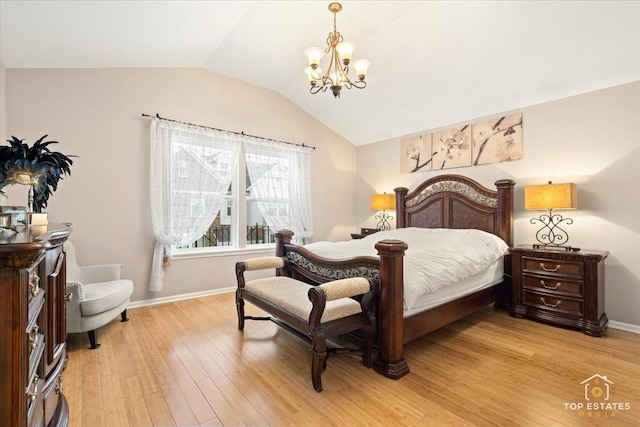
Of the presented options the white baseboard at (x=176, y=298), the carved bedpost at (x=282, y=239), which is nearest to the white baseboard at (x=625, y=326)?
the carved bedpost at (x=282, y=239)

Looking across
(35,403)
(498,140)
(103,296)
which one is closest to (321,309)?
(35,403)

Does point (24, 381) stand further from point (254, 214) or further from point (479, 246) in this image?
point (254, 214)

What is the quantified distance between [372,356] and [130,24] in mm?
3499

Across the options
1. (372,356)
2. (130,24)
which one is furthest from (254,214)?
(372,356)

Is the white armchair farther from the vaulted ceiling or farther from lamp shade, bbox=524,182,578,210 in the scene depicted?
lamp shade, bbox=524,182,578,210

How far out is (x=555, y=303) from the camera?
3.06 meters

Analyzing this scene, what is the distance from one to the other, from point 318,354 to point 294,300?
17.6 inches

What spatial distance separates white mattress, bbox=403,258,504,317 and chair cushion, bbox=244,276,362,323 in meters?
0.50

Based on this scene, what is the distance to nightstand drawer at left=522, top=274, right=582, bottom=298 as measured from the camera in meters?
2.93

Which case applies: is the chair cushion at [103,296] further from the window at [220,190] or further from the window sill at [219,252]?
the window sill at [219,252]

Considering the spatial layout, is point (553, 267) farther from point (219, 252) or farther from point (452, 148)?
point (219, 252)

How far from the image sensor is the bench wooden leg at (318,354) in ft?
6.30

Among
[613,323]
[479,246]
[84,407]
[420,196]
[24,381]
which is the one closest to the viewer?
[24,381]

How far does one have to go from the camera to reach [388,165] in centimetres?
522
